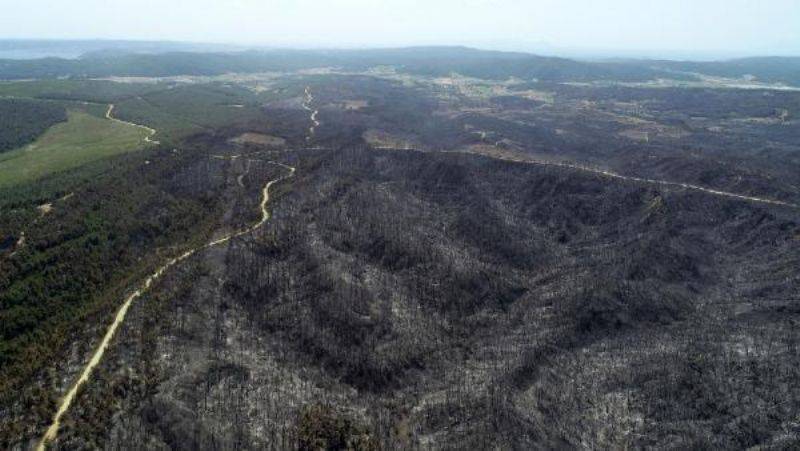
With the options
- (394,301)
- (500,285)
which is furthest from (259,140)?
(500,285)

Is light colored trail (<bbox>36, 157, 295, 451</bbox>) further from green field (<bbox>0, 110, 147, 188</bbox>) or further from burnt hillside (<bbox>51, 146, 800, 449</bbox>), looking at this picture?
green field (<bbox>0, 110, 147, 188</bbox>)

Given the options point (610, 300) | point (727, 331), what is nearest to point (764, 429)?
point (727, 331)

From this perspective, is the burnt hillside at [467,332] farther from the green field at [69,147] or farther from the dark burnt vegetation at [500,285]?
the green field at [69,147]

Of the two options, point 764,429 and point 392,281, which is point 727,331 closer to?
point 764,429

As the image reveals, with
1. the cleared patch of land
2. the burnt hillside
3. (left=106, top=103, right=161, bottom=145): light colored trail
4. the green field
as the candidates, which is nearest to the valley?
the burnt hillside

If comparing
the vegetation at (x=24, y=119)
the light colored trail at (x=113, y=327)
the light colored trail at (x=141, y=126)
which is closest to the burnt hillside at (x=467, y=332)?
the light colored trail at (x=113, y=327)

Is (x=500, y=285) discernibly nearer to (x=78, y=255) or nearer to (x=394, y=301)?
(x=394, y=301)
